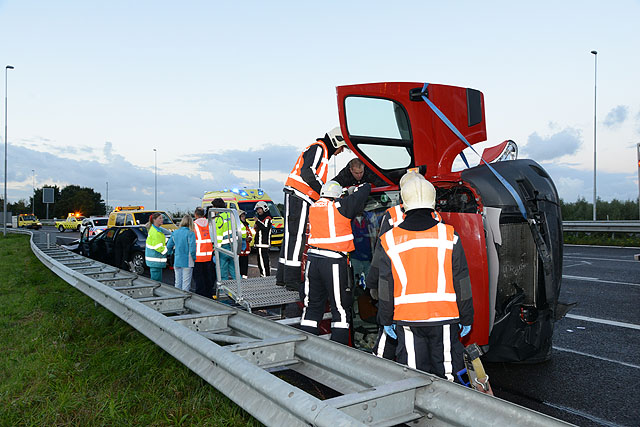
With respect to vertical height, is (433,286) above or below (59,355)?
above

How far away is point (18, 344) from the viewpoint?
5508 mm

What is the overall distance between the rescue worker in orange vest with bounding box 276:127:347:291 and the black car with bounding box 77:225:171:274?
824cm

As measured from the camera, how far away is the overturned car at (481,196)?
159 inches

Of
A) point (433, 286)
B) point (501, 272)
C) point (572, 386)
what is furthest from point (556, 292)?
point (433, 286)

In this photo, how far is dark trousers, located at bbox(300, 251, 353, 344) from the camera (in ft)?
15.6

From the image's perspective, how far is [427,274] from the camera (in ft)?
10.5

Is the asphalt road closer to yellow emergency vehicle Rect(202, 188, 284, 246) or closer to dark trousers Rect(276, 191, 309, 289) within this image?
dark trousers Rect(276, 191, 309, 289)

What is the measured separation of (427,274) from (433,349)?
0.50 meters

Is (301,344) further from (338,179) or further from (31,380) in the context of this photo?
(338,179)

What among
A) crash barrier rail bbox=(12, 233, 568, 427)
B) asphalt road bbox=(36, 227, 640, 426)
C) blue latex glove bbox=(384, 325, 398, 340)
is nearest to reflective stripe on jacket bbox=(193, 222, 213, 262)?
crash barrier rail bbox=(12, 233, 568, 427)

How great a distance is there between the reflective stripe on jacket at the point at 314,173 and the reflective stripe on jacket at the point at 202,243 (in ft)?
11.3

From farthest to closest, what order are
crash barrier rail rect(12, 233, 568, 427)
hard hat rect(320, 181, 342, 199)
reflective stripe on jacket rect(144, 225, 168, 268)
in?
reflective stripe on jacket rect(144, 225, 168, 268) < hard hat rect(320, 181, 342, 199) < crash barrier rail rect(12, 233, 568, 427)

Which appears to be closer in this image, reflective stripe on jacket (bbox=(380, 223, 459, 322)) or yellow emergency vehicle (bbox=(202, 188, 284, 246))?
reflective stripe on jacket (bbox=(380, 223, 459, 322))

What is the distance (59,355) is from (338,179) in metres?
3.25
